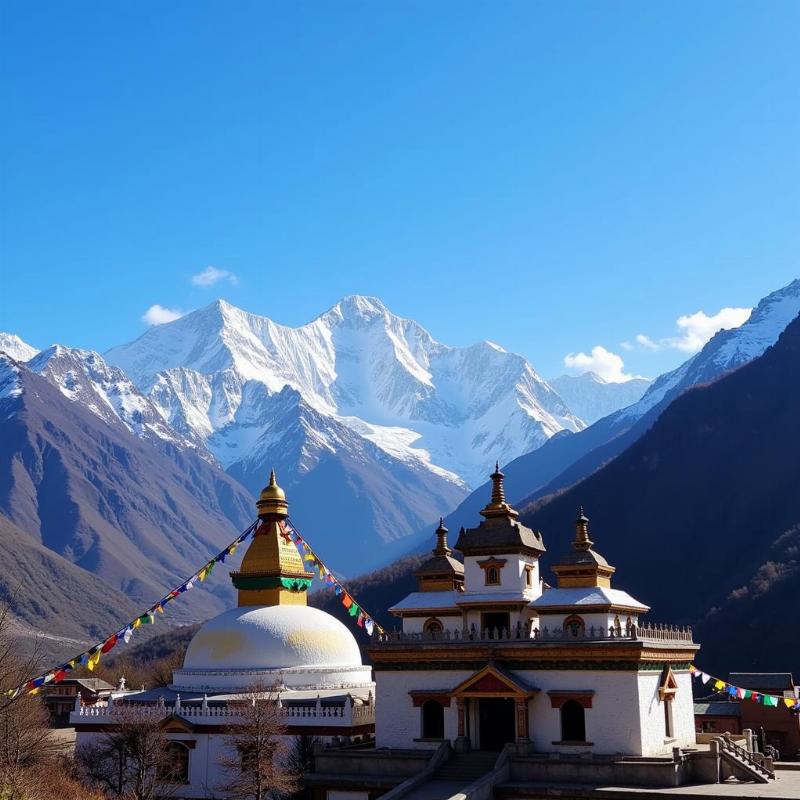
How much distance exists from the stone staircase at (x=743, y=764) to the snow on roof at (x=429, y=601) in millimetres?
12275

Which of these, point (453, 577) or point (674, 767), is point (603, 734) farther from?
point (453, 577)

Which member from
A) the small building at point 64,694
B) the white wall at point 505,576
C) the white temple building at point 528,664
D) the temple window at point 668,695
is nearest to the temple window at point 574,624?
the white temple building at point 528,664

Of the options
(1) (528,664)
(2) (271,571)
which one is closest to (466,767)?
(1) (528,664)

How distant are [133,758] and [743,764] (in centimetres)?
2417

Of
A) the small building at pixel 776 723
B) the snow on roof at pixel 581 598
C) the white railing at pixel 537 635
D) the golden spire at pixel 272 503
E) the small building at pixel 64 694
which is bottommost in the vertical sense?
the small building at pixel 776 723

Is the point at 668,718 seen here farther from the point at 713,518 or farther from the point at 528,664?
the point at 713,518

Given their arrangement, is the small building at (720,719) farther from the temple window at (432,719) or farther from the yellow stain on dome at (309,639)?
the temple window at (432,719)

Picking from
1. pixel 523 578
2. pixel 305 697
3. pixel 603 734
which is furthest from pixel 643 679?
pixel 305 697

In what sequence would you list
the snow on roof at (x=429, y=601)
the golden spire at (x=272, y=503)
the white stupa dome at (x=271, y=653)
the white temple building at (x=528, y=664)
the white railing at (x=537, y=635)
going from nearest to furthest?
the white temple building at (x=528, y=664)
the white railing at (x=537, y=635)
the snow on roof at (x=429, y=601)
the white stupa dome at (x=271, y=653)
the golden spire at (x=272, y=503)

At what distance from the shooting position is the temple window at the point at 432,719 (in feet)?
140

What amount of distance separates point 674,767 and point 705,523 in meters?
118

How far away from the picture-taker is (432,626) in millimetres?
47250

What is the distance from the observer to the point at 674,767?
121 ft

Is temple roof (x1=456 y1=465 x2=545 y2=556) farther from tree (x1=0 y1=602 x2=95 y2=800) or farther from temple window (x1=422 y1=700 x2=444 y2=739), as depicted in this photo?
tree (x1=0 y1=602 x2=95 y2=800)
